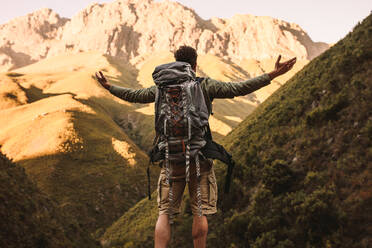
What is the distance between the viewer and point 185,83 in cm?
486

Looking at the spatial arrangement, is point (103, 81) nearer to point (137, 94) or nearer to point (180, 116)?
point (137, 94)

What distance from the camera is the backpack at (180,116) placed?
187 inches

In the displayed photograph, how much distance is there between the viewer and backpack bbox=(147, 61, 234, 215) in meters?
4.76

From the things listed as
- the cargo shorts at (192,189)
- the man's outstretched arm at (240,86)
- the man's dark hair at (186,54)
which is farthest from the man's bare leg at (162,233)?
the man's dark hair at (186,54)

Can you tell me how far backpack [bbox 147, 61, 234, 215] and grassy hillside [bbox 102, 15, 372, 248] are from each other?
276 cm

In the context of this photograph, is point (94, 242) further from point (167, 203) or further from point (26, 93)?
point (26, 93)

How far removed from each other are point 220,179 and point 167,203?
11.6 meters

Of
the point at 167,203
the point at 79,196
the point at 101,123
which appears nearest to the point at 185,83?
the point at 167,203

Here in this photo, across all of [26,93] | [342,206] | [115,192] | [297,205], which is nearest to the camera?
[342,206]

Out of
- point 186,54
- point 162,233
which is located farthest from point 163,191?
point 186,54

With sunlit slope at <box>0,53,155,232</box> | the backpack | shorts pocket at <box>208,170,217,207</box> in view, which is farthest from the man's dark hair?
sunlit slope at <box>0,53,155,232</box>

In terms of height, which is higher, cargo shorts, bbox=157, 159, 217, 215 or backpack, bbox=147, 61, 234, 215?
backpack, bbox=147, 61, 234, 215

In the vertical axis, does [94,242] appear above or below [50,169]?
above

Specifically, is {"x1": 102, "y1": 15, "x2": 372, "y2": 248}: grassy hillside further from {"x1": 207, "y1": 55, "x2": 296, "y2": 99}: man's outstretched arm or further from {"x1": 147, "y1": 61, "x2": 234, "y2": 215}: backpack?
{"x1": 207, "y1": 55, "x2": 296, "y2": 99}: man's outstretched arm
